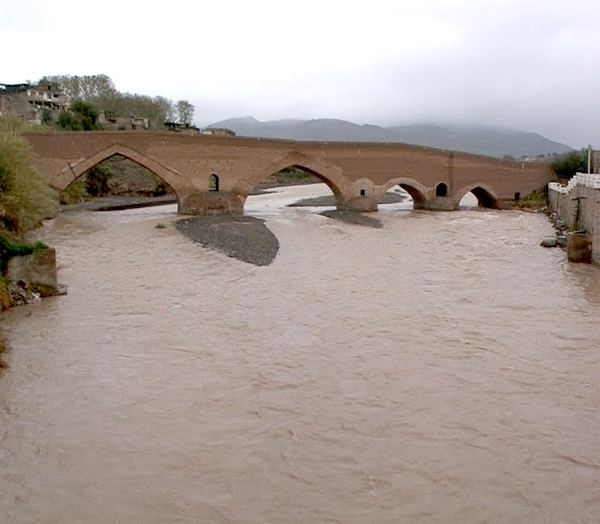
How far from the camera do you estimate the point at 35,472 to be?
17.4ft

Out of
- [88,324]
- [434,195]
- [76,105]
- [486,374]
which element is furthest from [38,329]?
[76,105]

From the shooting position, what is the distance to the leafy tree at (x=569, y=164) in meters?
32.6

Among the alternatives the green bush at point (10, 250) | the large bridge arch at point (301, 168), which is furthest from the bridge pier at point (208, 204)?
the green bush at point (10, 250)

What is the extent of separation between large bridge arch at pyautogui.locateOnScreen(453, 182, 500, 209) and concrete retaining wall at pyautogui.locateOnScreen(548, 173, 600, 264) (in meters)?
7.04

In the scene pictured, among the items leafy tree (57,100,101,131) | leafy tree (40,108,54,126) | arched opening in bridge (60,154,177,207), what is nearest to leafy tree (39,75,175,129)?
leafy tree (40,108,54,126)

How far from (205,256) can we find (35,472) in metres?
10.9

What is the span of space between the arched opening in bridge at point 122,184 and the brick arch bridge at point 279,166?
8.10 m

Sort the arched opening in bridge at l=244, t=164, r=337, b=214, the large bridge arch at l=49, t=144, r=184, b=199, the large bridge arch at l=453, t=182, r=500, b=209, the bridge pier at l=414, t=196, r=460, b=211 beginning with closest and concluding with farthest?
the large bridge arch at l=49, t=144, r=184, b=199 → the arched opening in bridge at l=244, t=164, r=337, b=214 → the bridge pier at l=414, t=196, r=460, b=211 → the large bridge arch at l=453, t=182, r=500, b=209

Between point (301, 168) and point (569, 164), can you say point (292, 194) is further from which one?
point (569, 164)

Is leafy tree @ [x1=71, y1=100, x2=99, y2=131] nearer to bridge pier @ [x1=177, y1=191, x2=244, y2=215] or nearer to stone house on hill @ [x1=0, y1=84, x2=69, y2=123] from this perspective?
stone house on hill @ [x1=0, y1=84, x2=69, y2=123]

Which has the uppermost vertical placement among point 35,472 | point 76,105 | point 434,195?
point 76,105

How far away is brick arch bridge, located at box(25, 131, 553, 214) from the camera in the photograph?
77.0 feet

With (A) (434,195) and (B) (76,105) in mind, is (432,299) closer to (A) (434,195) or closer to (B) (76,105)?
(A) (434,195)

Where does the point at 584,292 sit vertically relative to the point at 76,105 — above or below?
below
